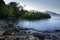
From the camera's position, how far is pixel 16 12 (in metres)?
5.76

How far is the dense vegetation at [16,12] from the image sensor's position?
565 centimetres

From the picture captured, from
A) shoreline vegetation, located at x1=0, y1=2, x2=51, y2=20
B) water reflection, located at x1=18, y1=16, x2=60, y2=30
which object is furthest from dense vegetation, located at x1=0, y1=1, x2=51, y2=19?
water reflection, located at x1=18, y1=16, x2=60, y2=30

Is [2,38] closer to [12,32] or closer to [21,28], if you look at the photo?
[12,32]

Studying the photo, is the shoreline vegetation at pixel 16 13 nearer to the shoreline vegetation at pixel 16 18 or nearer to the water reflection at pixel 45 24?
the shoreline vegetation at pixel 16 18

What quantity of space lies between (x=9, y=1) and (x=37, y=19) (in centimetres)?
125

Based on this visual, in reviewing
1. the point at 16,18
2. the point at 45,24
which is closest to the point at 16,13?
the point at 16,18

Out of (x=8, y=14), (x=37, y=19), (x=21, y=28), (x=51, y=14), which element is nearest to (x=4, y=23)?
(x=8, y=14)

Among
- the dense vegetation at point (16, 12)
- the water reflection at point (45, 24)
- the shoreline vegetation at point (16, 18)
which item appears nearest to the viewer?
the shoreline vegetation at point (16, 18)

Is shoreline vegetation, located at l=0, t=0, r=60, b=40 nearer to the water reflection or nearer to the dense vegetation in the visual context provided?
the dense vegetation

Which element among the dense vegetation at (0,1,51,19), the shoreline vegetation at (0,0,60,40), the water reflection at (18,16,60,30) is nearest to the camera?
the shoreline vegetation at (0,0,60,40)

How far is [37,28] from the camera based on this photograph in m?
5.45

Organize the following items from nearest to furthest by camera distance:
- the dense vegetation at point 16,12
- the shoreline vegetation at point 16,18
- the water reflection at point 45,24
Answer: the shoreline vegetation at point 16,18 → the water reflection at point 45,24 → the dense vegetation at point 16,12

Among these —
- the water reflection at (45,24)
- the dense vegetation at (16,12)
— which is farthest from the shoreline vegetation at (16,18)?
the water reflection at (45,24)

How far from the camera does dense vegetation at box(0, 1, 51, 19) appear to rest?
5648 mm
